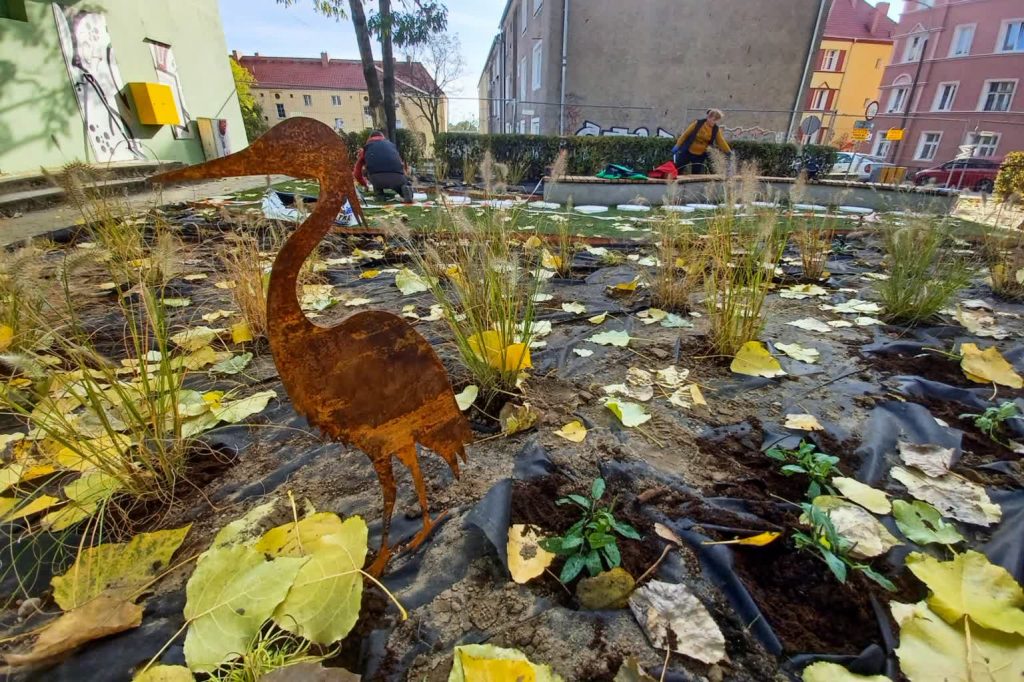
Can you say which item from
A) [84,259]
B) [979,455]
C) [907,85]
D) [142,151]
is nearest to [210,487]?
[84,259]

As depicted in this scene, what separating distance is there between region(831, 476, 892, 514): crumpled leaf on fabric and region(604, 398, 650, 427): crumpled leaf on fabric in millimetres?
498

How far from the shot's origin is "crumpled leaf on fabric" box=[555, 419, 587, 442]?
4.26 feet

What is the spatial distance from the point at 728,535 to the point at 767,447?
413 mm

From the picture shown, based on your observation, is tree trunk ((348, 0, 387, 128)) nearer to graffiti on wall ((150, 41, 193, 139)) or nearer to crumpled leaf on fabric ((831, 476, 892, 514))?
graffiti on wall ((150, 41, 193, 139))

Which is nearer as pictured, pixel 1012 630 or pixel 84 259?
pixel 1012 630

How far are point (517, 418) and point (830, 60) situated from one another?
30.9 m

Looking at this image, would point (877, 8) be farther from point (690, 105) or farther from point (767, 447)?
point (767, 447)

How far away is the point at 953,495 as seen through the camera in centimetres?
109

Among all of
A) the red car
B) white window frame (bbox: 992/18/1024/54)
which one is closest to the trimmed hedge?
the red car

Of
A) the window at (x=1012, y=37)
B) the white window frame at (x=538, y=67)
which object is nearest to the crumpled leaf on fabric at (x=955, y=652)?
the white window frame at (x=538, y=67)

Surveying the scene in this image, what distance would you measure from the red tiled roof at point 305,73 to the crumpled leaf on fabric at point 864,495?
106 feet

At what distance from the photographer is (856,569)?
88 cm

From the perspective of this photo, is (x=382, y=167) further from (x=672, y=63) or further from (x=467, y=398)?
(x=672, y=63)

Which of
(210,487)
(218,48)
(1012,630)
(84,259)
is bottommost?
(210,487)
